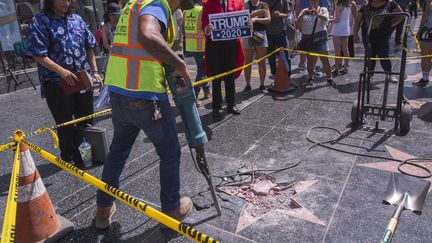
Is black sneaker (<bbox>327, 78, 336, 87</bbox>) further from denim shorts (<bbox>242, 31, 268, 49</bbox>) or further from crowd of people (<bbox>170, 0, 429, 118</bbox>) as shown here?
denim shorts (<bbox>242, 31, 268, 49</bbox>)

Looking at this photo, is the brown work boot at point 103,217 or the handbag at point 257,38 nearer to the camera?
the brown work boot at point 103,217

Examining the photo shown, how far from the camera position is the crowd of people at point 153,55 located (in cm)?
253

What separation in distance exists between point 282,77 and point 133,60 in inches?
188

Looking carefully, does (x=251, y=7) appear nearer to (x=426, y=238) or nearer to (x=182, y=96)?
(x=182, y=96)

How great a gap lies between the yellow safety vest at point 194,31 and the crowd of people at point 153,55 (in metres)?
0.02

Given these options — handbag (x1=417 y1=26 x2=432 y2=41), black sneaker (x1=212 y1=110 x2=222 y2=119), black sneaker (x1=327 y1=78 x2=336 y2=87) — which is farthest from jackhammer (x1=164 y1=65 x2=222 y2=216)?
handbag (x1=417 y1=26 x2=432 y2=41)

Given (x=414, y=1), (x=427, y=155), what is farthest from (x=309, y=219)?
(x=414, y=1)

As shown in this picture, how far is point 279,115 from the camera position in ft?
19.0

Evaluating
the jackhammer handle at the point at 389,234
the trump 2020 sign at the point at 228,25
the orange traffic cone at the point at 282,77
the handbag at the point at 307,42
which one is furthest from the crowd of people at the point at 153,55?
the jackhammer handle at the point at 389,234

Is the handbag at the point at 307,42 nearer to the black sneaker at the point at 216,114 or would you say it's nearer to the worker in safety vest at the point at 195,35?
the worker in safety vest at the point at 195,35

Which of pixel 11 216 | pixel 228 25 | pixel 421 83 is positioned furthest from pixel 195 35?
pixel 11 216

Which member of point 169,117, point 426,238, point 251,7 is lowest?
point 426,238

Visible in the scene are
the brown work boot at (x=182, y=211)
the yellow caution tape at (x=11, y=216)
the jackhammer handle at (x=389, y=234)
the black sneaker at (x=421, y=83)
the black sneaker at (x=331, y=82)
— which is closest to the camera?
the yellow caution tape at (x=11, y=216)

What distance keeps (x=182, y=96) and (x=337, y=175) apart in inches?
79.6
